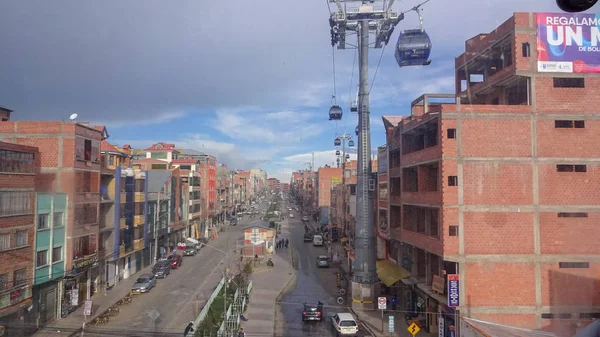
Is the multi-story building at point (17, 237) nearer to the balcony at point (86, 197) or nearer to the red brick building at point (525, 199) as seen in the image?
the balcony at point (86, 197)

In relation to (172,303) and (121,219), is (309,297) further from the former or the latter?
(121,219)

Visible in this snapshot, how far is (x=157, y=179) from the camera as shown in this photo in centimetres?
4984

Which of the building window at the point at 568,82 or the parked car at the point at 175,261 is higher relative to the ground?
the building window at the point at 568,82

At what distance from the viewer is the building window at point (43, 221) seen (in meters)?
24.4

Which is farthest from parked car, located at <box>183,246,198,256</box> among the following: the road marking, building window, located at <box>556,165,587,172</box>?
building window, located at <box>556,165,587,172</box>

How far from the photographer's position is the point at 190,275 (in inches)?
1549

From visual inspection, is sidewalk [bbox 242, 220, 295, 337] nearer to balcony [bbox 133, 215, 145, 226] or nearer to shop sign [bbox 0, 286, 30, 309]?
shop sign [bbox 0, 286, 30, 309]

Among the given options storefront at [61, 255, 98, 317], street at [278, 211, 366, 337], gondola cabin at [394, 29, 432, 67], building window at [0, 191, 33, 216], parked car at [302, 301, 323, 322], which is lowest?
street at [278, 211, 366, 337]

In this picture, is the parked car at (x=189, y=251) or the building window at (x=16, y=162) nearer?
the building window at (x=16, y=162)

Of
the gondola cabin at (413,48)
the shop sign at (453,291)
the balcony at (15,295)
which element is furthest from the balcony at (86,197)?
the shop sign at (453,291)

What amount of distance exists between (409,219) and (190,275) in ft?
70.4

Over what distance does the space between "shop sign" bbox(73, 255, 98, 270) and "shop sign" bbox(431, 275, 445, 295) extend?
21827 mm

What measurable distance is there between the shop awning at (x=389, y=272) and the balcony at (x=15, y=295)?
20469 mm

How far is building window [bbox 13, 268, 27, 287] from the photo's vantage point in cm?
2166
